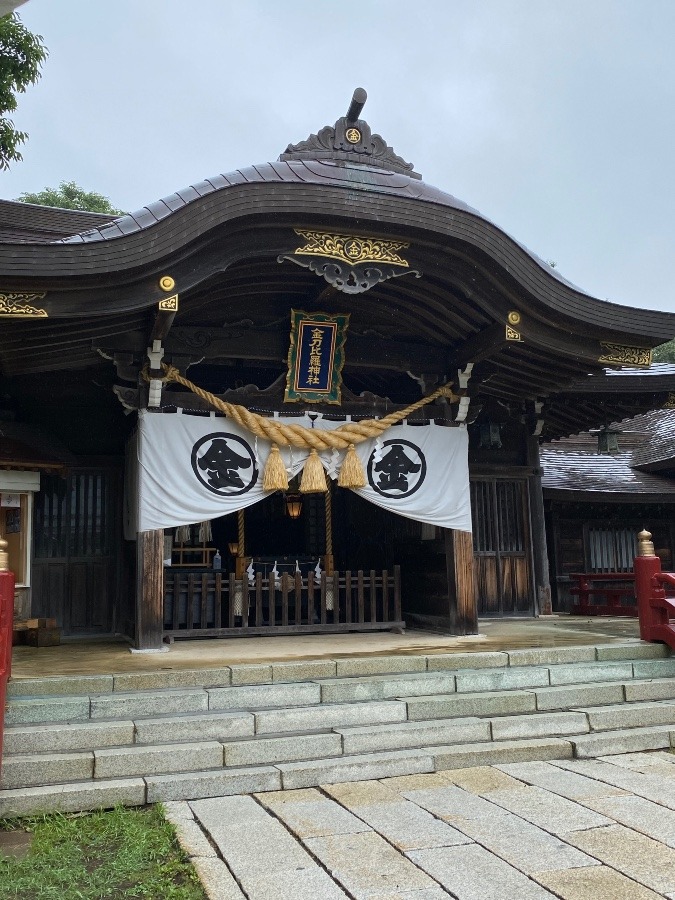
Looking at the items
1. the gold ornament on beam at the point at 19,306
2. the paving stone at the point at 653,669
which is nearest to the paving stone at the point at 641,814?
the paving stone at the point at 653,669

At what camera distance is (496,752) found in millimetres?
5391

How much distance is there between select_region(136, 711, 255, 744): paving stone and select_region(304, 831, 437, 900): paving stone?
1433 mm

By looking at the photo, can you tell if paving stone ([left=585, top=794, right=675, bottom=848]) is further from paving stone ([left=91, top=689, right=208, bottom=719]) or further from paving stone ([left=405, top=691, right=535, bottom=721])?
paving stone ([left=91, top=689, right=208, bottom=719])

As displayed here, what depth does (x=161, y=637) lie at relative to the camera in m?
7.62

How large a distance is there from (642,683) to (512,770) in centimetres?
204

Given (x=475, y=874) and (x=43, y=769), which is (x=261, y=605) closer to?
(x=43, y=769)

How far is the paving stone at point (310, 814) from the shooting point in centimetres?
411

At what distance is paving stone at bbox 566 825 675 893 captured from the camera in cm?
348

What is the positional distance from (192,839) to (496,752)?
2400 mm

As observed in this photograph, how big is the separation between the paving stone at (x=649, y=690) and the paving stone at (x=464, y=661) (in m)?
1.07

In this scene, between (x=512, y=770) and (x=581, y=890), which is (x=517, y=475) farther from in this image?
(x=581, y=890)

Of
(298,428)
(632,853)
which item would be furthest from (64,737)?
(298,428)

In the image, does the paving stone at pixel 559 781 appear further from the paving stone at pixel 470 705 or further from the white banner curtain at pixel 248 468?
the white banner curtain at pixel 248 468

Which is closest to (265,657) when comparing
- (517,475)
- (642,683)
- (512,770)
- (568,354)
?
(512,770)
